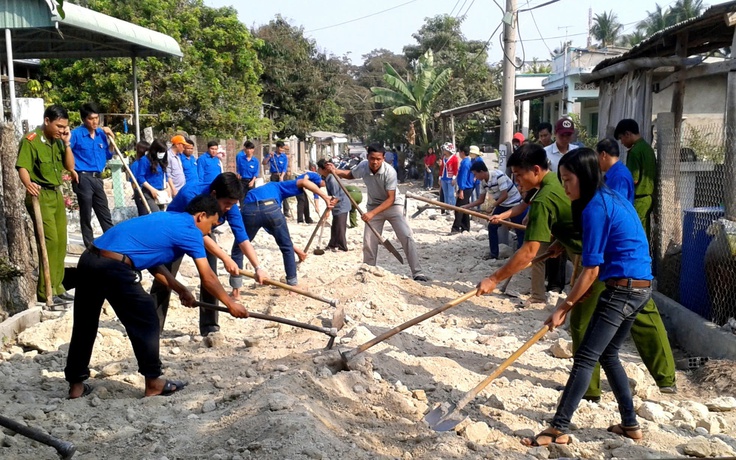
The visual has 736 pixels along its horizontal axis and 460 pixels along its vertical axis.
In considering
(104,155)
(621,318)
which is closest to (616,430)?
(621,318)

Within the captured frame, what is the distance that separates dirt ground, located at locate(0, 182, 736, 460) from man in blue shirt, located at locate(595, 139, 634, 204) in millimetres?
1422

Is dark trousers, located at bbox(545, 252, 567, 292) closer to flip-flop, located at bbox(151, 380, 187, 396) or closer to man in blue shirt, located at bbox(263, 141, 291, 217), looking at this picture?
flip-flop, located at bbox(151, 380, 187, 396)

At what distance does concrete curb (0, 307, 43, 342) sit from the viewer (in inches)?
245

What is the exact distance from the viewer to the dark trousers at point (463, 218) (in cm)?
1396

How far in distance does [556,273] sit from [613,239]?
4.44m

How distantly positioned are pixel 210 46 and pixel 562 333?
762 inches

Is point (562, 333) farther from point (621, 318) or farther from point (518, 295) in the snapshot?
point (621, 318)

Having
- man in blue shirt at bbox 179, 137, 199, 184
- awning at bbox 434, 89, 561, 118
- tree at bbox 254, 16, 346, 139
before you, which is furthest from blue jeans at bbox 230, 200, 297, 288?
tree at bbox 254, 16, 346, 139

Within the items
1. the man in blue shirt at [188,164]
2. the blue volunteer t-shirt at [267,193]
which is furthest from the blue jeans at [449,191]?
the blue volunteer t-shirt at [267,193]

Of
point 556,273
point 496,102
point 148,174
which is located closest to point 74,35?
point 148,174

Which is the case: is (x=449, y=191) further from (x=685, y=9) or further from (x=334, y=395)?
(x=685, y=9)

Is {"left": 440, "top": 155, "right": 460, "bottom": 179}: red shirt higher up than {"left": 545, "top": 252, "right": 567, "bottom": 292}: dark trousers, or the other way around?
{"left": 440, "top": 155, "right": 460, "bottom": 179}: red shirt

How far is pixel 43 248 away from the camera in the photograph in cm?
700

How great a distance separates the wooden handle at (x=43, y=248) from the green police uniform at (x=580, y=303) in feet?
15.3
